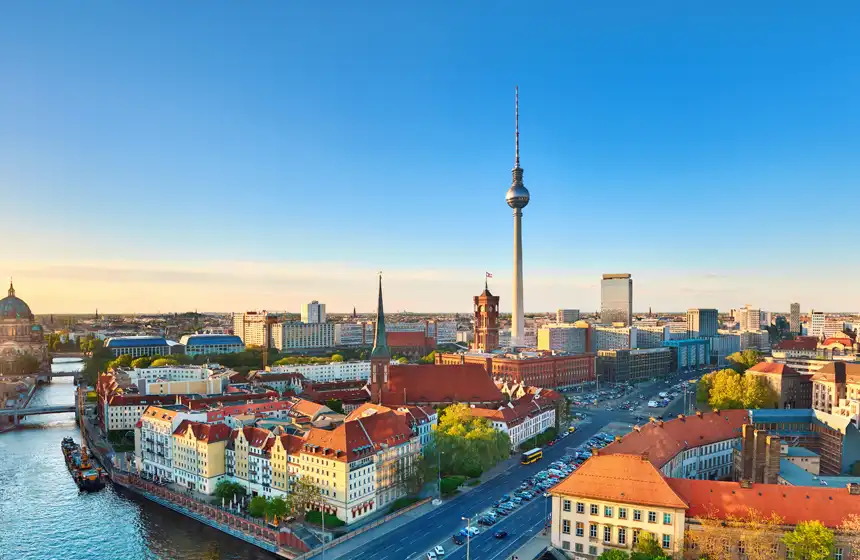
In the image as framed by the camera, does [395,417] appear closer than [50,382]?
Yes

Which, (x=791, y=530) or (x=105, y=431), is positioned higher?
(x=791, y=530)

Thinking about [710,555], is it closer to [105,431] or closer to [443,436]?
[443,436]

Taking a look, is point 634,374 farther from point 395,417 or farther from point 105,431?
point 105,431

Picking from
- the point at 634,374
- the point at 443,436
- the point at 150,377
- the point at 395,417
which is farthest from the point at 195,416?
the point at 634,374

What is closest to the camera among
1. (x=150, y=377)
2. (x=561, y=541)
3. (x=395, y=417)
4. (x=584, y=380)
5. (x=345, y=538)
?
(x=561, y=541)

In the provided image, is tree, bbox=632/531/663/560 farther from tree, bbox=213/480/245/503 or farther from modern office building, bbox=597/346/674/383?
modern office building, bbox=597/346/674/383

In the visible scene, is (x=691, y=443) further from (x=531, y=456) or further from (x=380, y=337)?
(x=380, y=337)

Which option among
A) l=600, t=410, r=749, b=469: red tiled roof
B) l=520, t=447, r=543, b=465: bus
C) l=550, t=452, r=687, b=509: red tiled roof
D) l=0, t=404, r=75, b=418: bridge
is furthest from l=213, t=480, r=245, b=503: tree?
l=0, t=404, r=75, b=418: bridge

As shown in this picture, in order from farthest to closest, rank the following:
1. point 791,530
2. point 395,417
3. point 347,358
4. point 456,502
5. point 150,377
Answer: point 347,358
point 150,377
point 395,417
point 456,502
point 791,530
